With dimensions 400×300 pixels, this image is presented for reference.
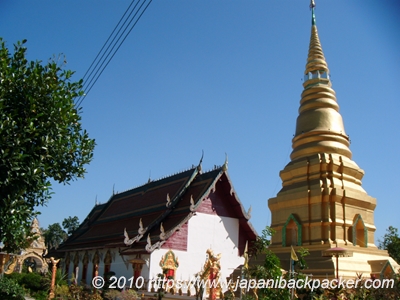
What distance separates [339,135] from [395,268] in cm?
688

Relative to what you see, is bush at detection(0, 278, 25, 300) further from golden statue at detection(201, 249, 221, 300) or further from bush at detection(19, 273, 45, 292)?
bush at detection(19, 273, 45, 292)

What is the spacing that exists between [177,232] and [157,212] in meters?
2.33

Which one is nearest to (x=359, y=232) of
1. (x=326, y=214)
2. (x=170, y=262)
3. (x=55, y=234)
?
(x=326, y=214)

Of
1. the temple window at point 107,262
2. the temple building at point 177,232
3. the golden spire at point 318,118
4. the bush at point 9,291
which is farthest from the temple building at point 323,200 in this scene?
the bush at point 9,291

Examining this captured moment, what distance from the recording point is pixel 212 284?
1429 centimetres

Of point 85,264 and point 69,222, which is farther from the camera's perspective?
point 69,222

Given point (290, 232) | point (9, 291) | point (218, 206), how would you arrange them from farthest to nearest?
point (218, 206) → point (290, 232) → point (9, 291)

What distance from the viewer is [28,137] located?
1043cm

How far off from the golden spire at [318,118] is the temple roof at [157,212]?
15.2 feet

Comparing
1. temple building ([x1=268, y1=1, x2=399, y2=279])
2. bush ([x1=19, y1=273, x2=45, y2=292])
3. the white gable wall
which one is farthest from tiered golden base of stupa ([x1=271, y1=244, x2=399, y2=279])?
bush ([x1=19, y1=273, x2=45, y2=292])

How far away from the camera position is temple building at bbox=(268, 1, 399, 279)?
712 inches

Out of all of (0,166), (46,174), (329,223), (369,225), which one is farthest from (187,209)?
(0,166)

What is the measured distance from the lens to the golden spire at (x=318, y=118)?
2181 cm

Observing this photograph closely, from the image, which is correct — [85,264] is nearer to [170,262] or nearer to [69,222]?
[170,262]
